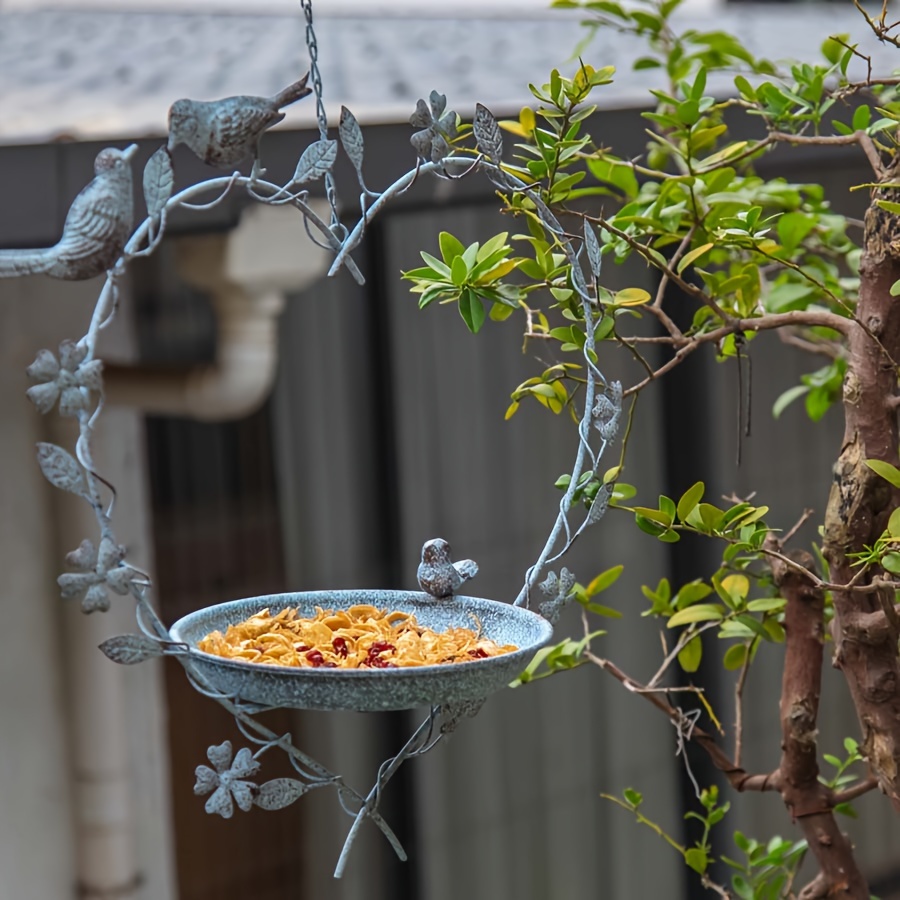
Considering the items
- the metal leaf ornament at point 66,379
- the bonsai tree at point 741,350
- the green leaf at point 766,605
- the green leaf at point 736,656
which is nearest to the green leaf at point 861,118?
the bonsai tree at point 741,350

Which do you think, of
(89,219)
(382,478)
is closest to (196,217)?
(382,478)

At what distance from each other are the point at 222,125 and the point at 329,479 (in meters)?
2.82

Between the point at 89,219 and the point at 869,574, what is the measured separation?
0.98 metres

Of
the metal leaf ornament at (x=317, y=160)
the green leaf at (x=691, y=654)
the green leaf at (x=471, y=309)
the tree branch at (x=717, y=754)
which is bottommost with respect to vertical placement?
the tree branch at (x=717, y=754)

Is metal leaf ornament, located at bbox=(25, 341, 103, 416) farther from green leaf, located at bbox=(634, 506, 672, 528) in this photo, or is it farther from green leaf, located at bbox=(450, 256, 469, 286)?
green leaf, located at bbox=(634, 506, 672, 528)

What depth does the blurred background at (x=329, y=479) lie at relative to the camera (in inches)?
123

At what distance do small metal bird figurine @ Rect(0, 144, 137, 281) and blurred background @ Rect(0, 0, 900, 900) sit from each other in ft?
4.59

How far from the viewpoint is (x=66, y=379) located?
991 millimetres

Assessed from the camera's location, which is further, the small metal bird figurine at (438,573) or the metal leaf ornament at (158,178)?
the small metal bird figurine at (438,573)

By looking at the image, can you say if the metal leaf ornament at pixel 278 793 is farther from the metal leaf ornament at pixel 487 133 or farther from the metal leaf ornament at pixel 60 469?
the metal leaf ornament at pixel 487 133

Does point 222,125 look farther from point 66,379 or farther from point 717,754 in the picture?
point 717,754

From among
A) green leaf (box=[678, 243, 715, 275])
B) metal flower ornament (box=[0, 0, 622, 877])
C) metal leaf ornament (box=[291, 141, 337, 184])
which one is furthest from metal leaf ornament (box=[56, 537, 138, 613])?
green leaf (box=[678, 243, 715, 275])

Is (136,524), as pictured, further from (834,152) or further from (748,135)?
(834,152)

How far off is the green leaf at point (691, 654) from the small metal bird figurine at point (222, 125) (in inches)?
39.0
